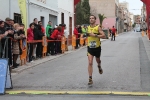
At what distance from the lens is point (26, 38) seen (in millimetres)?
12984

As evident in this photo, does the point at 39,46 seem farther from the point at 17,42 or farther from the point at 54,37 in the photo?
the point at 17,42

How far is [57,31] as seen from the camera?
59.7ft

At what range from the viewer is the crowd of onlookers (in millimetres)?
10992

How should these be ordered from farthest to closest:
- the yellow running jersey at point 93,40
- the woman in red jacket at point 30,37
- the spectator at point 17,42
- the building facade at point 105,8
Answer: the building facade at point 105,8 < the woman in red jacket at point 30,37 < the spectator at point 17,42 < the yellow running jersey at point 93,40

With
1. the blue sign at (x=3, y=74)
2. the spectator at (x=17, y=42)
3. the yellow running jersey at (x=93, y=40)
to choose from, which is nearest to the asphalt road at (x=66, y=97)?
the blue sign at (x=3, y=74)

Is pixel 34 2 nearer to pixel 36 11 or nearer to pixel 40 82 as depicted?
pixel 36 11

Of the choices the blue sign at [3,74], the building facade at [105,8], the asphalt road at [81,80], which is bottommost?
the asphalt road at [81,80]

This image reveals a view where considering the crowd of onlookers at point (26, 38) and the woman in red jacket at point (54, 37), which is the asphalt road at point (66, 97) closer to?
the crowd of onlookers at point (26, 38)

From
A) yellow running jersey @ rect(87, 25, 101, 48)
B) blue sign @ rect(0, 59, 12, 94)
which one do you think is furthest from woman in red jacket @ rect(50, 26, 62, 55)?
blue sign @ rect(0, 59, 12, 94)

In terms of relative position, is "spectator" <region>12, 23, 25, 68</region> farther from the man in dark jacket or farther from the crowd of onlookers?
the man in dark jacket

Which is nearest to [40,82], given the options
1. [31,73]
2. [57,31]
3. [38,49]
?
[31,73]

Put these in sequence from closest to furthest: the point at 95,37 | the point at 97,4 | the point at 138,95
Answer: the point at 138,95 < the point at 95,37 < the point at 97,4

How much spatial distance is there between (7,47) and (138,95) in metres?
5.14

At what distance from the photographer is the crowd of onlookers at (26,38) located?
11.0 m
